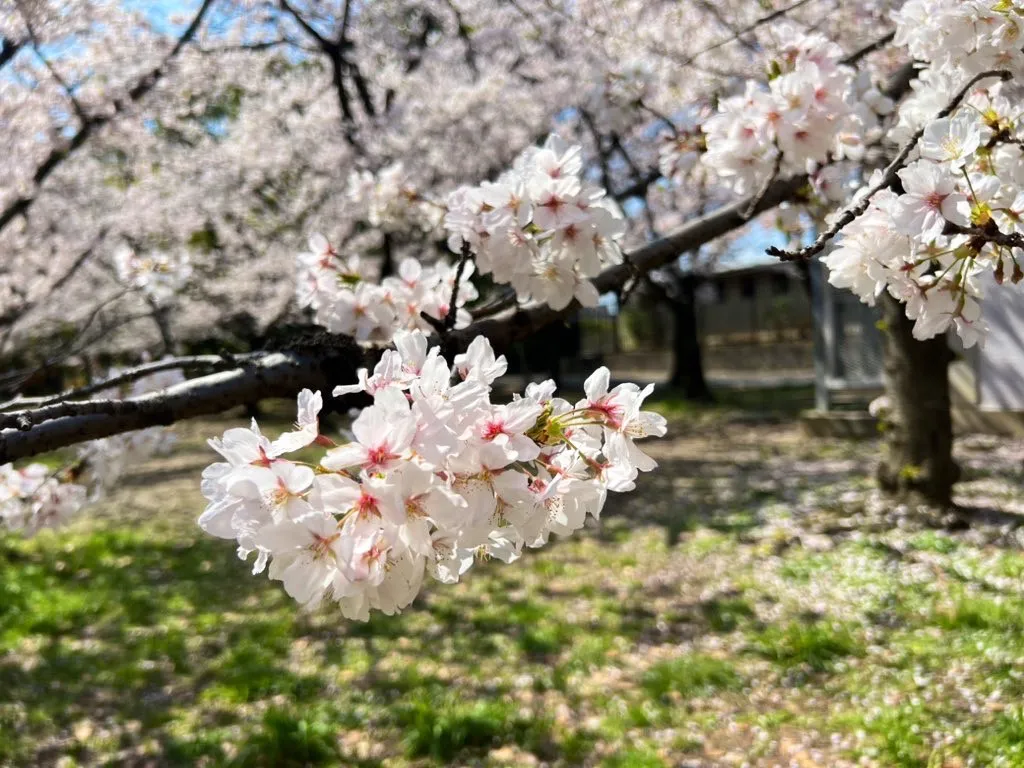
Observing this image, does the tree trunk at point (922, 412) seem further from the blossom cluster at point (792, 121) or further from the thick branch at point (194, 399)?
the thick branch at point (194, 399)

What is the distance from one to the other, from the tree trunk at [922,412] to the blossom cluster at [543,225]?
12.9ft

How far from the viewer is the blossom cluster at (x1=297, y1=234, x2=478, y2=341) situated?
5.88ft

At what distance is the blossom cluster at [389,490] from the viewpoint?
2.79 feet

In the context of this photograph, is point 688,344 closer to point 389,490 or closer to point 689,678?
point 689,678

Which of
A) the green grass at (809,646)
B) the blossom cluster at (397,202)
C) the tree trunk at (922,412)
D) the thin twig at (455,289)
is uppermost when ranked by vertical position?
the blossom cluster at (397,202)

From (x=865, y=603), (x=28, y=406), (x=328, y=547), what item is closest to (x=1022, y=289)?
(x=328, y=547)

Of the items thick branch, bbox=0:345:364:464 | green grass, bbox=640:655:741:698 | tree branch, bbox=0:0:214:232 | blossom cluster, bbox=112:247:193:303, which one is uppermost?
tree branch, bbox=0:0:214:232

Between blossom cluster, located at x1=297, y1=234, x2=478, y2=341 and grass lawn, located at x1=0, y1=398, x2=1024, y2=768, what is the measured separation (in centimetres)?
168

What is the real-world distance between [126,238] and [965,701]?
31.9 feet

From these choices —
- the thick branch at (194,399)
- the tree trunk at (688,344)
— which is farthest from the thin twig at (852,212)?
the tree trunk at (688,344)

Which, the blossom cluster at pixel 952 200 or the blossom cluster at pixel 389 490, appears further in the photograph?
the blossom cluster at pixel 952 200

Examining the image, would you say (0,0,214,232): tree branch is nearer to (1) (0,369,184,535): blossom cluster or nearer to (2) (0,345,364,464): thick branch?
(1) (0,369,184,535): blossom cluster

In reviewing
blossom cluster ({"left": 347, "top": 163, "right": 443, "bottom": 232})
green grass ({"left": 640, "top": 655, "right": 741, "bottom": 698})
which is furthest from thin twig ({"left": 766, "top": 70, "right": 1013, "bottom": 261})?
green grass ({"left": 640, "top": 655, "right": 741, "bottom": 698})

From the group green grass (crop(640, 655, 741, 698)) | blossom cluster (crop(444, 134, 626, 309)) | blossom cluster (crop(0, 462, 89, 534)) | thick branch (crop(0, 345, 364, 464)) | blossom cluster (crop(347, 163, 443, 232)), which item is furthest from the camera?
green grass (crop(640, 655, 741, 698))
